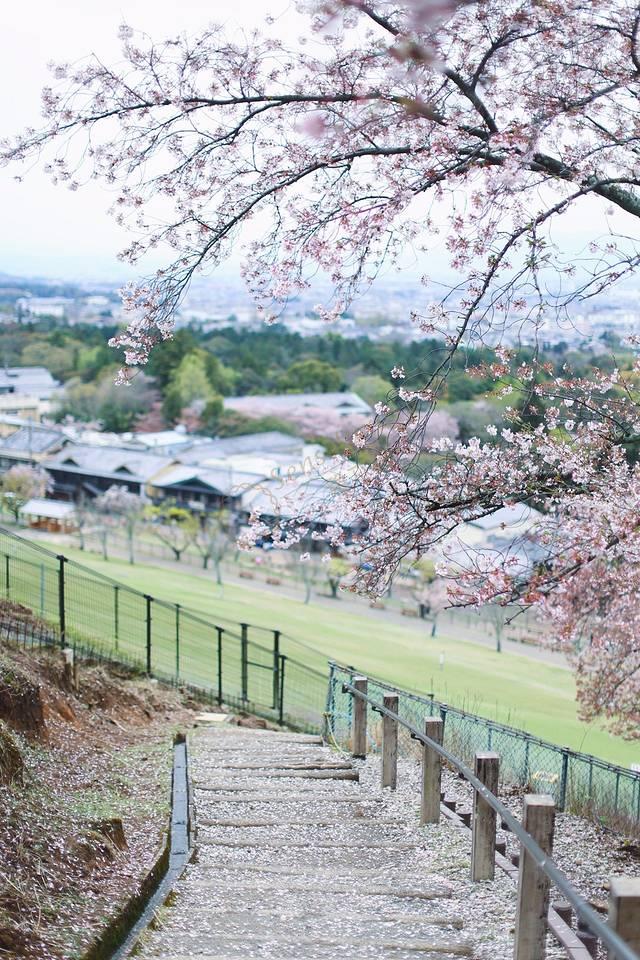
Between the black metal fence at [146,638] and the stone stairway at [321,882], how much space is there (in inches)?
166

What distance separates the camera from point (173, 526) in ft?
186

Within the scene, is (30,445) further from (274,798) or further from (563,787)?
(274,798)

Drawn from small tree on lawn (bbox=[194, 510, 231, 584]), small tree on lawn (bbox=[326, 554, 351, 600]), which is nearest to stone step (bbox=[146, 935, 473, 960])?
small tree on lawn (bbox=[326, 554, 351, 600])

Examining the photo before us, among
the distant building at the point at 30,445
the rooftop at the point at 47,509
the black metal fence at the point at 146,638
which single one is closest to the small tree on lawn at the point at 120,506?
the rooftop at the point at 47,509

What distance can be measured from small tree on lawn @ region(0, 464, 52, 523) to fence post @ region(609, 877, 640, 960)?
178 feet

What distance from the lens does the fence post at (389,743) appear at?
6.81 m

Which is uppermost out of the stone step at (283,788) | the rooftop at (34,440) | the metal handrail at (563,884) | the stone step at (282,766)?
the metal handrail at (563,884)

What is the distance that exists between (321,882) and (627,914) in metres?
2.48

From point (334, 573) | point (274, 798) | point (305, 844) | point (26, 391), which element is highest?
point (26, 391)

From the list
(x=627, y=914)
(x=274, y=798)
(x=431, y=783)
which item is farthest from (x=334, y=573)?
(x=627, y=914)

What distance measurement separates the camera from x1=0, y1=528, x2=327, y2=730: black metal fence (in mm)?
11773

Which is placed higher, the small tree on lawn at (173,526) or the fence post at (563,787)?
the fence post at (563,787)

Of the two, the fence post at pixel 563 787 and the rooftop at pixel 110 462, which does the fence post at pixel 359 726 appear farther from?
the rooftop at pixel 110 462

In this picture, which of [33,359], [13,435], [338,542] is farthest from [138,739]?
[33,359]
